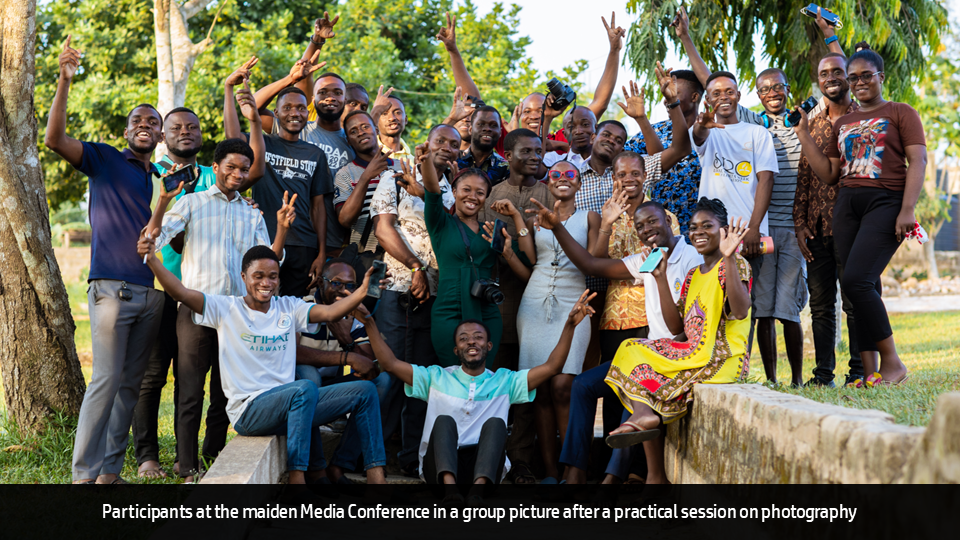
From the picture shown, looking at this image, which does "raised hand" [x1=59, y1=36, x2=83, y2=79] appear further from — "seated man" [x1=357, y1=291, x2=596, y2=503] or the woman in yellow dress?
the woman in yellow dress

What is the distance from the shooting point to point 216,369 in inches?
197

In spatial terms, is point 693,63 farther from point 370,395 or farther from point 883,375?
point 370,395

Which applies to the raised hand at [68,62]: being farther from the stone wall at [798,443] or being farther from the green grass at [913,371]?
the green grass at [913,371]

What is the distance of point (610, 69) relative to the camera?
6.95 m

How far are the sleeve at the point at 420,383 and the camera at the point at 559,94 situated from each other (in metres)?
2.47

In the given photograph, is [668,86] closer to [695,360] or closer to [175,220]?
[695,360]

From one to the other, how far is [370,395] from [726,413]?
6.56ft

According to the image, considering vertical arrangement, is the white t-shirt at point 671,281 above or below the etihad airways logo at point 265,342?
above

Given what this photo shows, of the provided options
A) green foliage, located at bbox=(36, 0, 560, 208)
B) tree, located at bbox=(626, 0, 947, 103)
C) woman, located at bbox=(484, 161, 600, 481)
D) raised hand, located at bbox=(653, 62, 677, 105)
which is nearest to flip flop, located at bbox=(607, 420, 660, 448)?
woman, located at bbox=(484, 161, 600, 481)

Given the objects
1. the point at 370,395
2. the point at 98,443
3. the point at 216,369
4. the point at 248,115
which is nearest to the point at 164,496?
the point at 98,443

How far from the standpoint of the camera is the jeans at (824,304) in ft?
18.3

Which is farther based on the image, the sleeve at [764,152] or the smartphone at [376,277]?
the sleeve at [764,152]

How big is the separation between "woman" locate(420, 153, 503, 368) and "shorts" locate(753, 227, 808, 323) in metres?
1.87

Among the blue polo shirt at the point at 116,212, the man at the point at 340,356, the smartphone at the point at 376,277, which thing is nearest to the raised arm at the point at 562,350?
the man at the point at 340,356
